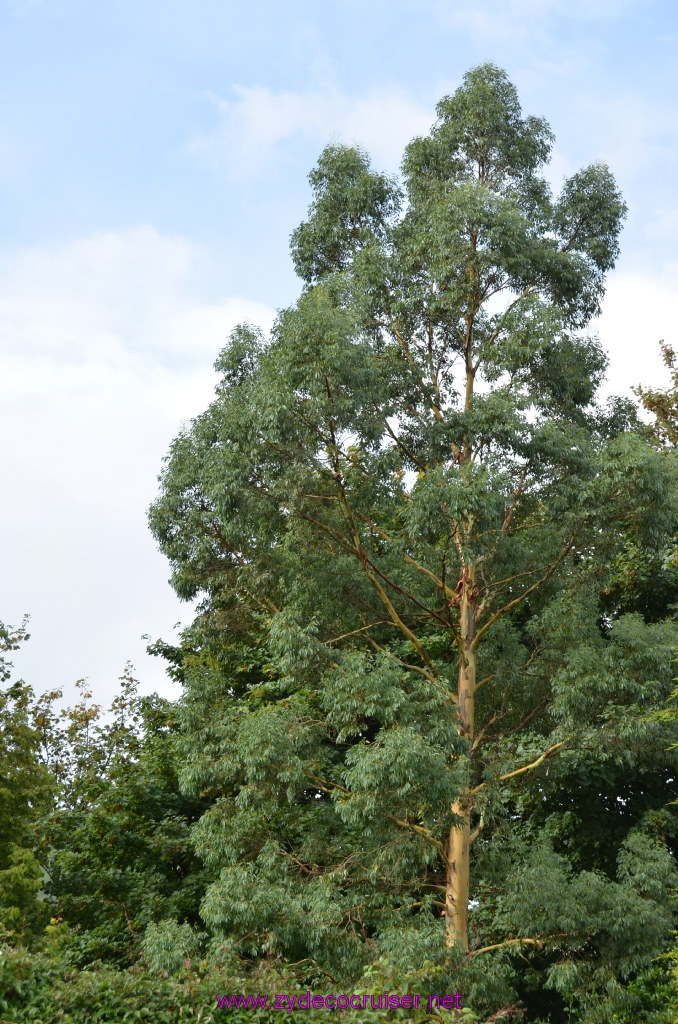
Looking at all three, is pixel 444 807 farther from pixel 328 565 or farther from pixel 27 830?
pixel 27 830

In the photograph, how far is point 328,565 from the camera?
1433 cm

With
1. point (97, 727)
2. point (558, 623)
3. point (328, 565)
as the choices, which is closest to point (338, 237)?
point (328, 565)

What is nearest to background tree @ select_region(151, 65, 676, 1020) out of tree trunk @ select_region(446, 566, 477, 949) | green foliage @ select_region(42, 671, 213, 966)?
tree trunk @ select_region(446, 566, 477, 949)

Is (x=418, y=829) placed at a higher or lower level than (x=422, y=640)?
lower

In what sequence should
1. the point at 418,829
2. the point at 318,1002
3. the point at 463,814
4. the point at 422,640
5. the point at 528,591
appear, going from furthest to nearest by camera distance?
1. the point at 422,640
2. the point at 528,591
3. the point at 463,814
4. the point at 418,829
5. the point at 318,1002

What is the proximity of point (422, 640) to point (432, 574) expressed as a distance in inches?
129

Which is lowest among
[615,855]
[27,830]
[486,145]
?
[615,855]

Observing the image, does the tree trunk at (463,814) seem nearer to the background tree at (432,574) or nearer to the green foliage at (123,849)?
the background tree at (432,574)

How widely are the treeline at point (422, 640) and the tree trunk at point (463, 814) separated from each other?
0.15ft

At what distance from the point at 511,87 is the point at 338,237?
11.7 feet

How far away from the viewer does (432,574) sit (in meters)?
14.3

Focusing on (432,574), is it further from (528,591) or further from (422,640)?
(422,640)

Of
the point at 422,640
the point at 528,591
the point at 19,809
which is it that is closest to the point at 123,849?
the point at 19,809

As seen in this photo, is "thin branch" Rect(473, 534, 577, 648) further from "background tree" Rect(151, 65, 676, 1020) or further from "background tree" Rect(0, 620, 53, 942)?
"background tree" Rect(0, 620, 53, 942)
